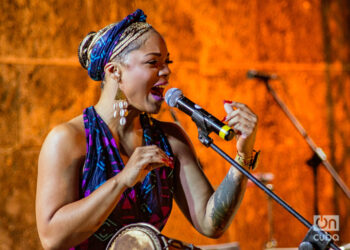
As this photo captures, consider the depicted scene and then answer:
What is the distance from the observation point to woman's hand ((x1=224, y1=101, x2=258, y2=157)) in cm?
193

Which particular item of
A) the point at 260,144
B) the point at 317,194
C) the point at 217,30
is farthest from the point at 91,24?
the point at 317,194

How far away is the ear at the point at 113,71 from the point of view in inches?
89.2

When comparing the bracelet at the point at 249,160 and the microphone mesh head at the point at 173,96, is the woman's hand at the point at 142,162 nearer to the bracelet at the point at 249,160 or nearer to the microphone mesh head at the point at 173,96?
the microphone mesh head at the point at 173,96

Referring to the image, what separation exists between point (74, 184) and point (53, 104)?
79.1 inches

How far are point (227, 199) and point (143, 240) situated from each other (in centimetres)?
65

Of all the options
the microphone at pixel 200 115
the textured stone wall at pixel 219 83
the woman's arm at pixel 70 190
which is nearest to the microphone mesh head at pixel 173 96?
the microphone at pixel 200 115

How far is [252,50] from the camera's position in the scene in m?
4.60

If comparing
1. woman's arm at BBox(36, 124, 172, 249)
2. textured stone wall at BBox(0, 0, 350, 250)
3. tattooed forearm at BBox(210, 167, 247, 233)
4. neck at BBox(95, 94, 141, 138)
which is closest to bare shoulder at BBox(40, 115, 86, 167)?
woman's arm at BBox(36, 124, 172, 249)

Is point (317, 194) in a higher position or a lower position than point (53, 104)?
lower

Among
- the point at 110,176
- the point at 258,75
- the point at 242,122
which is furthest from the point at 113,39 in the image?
the point at 258,75

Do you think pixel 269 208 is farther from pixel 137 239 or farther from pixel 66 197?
pixel 137 239

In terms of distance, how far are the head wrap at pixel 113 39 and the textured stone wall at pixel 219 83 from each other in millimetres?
1769

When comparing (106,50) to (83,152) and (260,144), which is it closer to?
(83,152)

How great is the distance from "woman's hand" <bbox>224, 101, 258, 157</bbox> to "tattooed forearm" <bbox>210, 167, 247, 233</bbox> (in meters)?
0.17
